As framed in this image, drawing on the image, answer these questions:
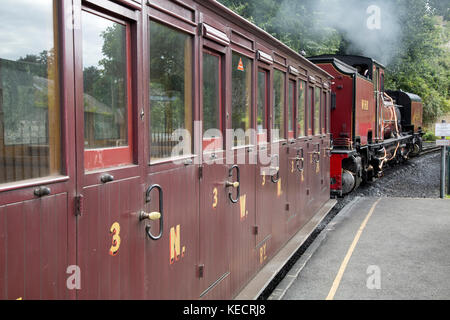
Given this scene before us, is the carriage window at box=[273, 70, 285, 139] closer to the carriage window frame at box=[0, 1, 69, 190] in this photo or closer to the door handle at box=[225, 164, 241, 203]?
the door handle at box=[225, 164, 241, 203]

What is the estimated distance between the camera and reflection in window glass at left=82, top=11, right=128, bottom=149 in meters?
2.34

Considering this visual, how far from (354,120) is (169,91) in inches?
388

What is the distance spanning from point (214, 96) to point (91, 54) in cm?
173

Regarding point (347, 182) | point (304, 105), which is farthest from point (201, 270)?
point (347, 182)

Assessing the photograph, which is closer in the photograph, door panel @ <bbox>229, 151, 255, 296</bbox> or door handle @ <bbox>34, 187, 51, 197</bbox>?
door handle @ <bbox>34, 187, 51, 197</bbox>

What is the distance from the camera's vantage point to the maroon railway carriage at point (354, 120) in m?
12.1

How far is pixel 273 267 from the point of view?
5562 millimetres

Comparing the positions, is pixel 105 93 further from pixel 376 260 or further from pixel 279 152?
pixel 376 260

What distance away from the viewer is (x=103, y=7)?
2400mm

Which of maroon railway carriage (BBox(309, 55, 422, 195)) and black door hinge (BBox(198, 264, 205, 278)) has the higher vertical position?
maroon railway carriage (BBox(309, 55, 422, 195))

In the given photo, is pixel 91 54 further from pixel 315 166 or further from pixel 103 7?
pixel 315 166

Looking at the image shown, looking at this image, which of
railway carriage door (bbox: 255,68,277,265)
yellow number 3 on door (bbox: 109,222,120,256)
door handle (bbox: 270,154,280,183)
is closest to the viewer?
yellow number 3 on door (bbox: 109,222,120,256)

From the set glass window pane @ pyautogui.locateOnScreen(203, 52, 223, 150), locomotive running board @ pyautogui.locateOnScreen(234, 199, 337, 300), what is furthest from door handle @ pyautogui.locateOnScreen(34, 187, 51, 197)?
locomotive running board @ pyautogui.locateOnScreen(234, 199, 337, 300)

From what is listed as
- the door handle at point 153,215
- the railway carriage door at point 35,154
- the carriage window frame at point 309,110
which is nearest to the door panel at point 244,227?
the door handle at point 153,215
